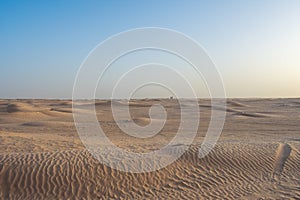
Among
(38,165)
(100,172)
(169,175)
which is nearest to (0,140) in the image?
(38,165)

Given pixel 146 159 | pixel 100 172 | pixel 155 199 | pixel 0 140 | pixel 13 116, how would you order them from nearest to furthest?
pixel 155 199, pixel 100 172, pixel 146 159, pixel 0 140, pixel 13 116

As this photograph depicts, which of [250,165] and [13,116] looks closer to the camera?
[250,165]

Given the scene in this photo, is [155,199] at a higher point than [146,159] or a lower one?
lower

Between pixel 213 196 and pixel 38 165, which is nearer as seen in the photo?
pixel 213 196

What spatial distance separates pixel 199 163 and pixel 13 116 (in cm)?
2283

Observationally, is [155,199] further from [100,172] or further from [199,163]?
[199,163]

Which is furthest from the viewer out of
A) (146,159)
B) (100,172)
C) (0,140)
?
(0,140)

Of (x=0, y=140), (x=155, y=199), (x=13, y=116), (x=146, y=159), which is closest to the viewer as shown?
(x=155, y=199)

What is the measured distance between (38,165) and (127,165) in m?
2.68

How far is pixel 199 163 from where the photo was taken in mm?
10250

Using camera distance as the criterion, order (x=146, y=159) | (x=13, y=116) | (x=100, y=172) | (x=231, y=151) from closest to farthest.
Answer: (x=100, y=172), (x=146, y=159), (x=231, y=151), (x=13, y=116)

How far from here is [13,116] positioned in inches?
1102

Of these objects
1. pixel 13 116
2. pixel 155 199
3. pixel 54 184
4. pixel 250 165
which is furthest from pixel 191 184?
pixel 13 116

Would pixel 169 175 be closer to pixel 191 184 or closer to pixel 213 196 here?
pixel 191 184
